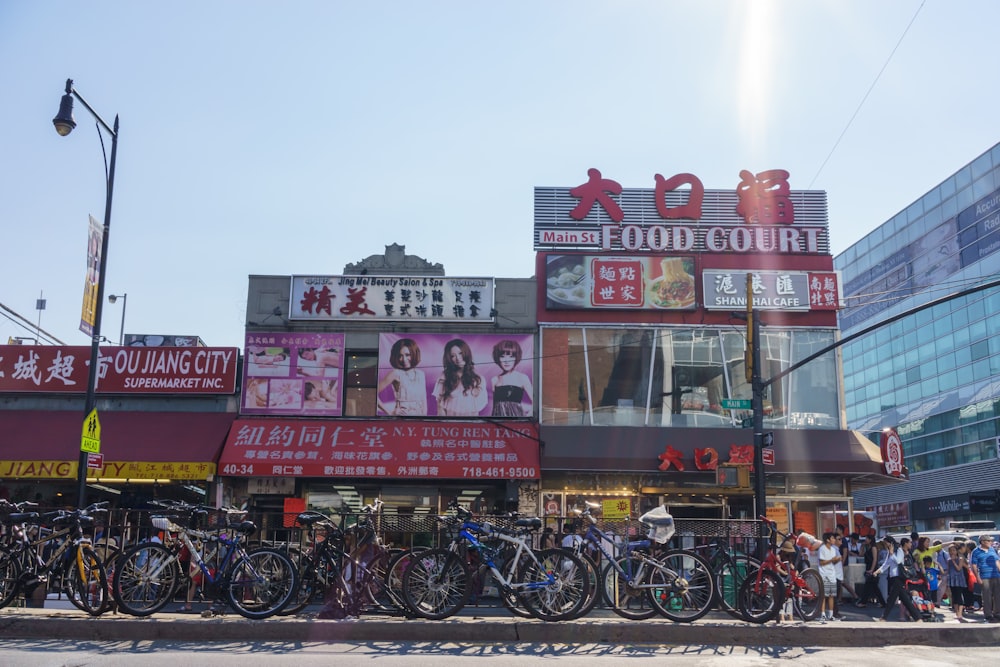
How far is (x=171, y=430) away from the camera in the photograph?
23.1 metres

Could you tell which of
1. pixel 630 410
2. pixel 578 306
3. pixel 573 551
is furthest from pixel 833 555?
pixel 578 306

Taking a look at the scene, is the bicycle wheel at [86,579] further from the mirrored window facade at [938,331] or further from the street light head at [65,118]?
the mirrored window facade at [938,331]

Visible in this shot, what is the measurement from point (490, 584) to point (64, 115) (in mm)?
11089

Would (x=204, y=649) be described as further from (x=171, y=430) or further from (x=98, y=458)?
(x=171, y=430)

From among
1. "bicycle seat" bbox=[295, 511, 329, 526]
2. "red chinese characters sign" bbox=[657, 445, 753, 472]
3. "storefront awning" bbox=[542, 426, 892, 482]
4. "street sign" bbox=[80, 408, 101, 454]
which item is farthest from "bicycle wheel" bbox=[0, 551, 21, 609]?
"red chinese characters sign" bbox=[657, 445, 753, 472]

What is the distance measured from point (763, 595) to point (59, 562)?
30.5ft

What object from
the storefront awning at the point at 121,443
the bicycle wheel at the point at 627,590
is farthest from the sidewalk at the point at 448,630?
the storefront awning at the point at 121,443

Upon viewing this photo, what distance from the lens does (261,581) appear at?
11.5m

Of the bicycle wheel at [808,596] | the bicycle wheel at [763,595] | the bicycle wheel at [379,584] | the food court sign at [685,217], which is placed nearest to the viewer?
the bicycle wheel at [763,595]

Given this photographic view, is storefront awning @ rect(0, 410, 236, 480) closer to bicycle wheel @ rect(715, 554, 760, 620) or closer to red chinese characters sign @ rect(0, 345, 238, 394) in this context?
red chinese characters sign @ rect(0, 345, 238, 394)

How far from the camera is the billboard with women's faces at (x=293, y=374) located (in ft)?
78.5

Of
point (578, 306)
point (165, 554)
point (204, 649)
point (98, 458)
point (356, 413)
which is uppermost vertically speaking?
point (578, 306)

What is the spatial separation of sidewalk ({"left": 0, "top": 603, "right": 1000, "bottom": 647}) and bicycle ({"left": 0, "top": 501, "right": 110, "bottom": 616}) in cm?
28

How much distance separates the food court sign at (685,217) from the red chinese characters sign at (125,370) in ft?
31.0
